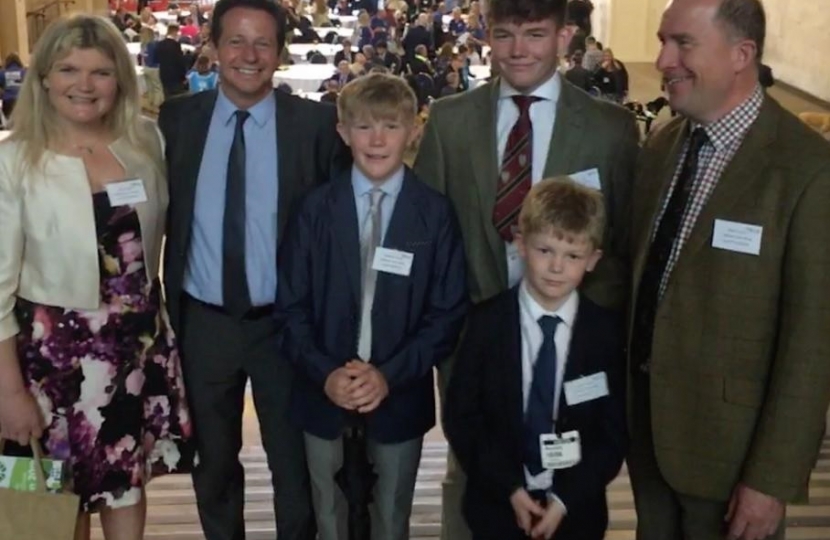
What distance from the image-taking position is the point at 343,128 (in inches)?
97.7

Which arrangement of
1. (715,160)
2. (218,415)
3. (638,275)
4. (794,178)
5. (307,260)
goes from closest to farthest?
1. (794,178)
2. (715,160)
3. (638,275)
4. (307,260)
5. (218,415)

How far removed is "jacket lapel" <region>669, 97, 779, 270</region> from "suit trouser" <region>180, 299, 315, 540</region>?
3.96 ft

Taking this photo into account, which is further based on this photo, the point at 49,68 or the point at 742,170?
the point at 49,68

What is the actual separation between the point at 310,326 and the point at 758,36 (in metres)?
1.27

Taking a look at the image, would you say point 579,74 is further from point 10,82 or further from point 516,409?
point 516,409

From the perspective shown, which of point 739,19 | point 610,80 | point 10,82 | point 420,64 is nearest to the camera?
point 739,19

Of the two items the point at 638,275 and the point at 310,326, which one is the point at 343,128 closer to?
the point at 310,326

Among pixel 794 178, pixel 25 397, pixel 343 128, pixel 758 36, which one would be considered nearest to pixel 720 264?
pixel 794 178

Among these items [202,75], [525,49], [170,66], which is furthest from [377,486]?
[170,66]

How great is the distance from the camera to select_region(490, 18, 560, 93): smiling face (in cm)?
246

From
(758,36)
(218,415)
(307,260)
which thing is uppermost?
(758,36)

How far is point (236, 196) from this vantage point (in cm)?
269

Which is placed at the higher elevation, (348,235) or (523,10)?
(523,10)

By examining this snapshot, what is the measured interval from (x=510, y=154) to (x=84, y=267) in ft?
3.69
